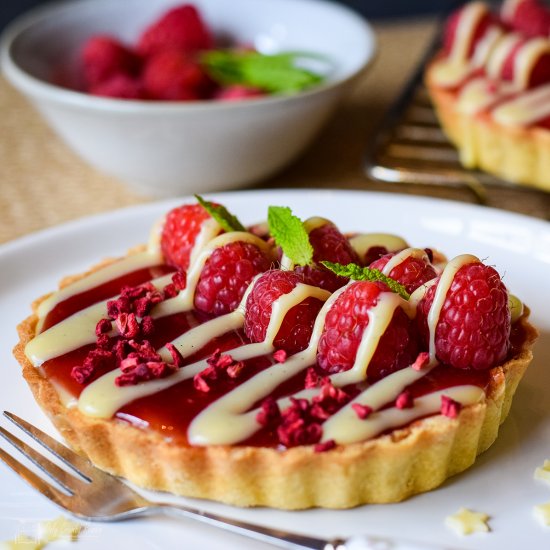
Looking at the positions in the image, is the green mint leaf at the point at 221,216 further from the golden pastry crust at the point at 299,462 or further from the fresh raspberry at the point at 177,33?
the fresh raspberry at the point at 177,33

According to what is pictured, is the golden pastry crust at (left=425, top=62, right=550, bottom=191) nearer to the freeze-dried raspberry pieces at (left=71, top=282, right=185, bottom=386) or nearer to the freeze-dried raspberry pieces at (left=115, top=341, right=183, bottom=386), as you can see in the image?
the freeze-dried raspberry pieces at (left=71, top=282, right=185, bottom=386)

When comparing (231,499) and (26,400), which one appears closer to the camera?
(231,499)

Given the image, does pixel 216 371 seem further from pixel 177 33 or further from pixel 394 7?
pixel 394 7

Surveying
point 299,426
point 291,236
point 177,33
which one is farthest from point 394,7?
point 299,426

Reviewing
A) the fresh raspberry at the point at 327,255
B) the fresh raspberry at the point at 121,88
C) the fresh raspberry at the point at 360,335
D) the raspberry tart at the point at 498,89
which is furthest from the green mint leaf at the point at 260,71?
the fresh raspberry at the point at 360,335

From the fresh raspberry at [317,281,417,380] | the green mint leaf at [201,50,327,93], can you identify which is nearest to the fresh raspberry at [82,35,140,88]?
the green mint leaf at [201,50,327,93]

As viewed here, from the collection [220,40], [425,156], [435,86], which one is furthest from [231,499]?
[220,40]

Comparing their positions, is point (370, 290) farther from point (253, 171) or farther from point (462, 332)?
point (253, 171)
